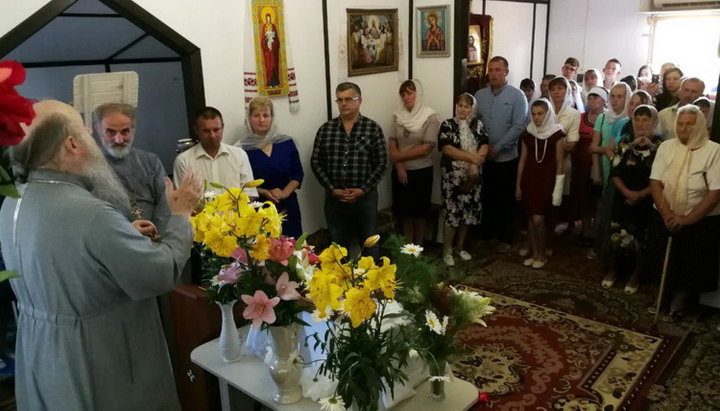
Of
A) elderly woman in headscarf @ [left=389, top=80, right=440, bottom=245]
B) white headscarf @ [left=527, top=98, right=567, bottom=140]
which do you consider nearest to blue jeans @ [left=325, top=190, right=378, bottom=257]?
elderly woman in headscarf @ [left=389, top=80, right=440, bottom=245]

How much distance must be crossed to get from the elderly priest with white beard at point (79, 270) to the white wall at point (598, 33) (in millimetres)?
7089

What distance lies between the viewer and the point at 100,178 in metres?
1.68

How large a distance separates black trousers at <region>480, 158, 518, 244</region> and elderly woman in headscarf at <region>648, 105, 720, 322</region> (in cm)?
131

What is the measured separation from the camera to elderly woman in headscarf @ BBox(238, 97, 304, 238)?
3529mm

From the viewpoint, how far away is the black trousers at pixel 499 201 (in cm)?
481

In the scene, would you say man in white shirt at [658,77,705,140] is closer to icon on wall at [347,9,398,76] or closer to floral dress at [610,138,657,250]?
floral dress at [610,138,657,250]

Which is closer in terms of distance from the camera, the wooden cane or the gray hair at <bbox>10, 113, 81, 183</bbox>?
the gray hair at <bbox>10, 113, 81, 183</bbox>

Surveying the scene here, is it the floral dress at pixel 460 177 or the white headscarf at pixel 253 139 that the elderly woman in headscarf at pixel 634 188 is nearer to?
the floral dress at pixel 460 177

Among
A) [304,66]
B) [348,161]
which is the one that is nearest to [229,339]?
[348,161]

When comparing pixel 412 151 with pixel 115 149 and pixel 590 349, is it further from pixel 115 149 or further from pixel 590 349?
pixel 115 149

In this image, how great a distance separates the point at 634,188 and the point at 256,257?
10.3ft

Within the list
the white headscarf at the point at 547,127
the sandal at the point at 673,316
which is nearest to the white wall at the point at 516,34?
the white headscarf at the point at 547,127

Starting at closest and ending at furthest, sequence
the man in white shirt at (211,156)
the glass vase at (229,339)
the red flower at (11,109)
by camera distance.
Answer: the red flower at (11,109)
the glass vase at (229,339)
the man in white shirt at (211,156)

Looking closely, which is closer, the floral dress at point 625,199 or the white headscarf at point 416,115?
the floral dress at point 625,199
